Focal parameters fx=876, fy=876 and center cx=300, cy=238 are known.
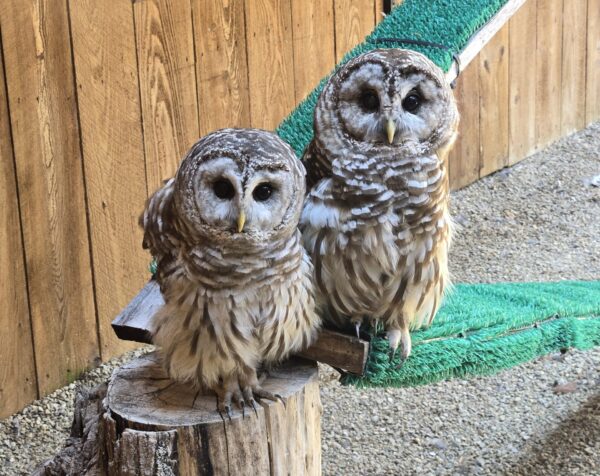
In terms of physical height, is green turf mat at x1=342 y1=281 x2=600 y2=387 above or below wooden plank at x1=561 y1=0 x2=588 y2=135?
below

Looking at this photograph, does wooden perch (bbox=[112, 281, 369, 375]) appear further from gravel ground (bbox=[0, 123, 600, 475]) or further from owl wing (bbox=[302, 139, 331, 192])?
gravel ground (bbox=[0, 123, 600, 475])

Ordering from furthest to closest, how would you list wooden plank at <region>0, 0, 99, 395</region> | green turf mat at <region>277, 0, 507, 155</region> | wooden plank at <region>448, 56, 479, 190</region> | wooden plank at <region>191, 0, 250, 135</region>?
wooden plank at <region>448, 56, 479, 190</region>
wooden plank at <region>191, 0, 250, 135</region>
wooden plank at <region>0, 0, 99, 395</region>
green turf mat at <region>277, 0, 507, 155</region>

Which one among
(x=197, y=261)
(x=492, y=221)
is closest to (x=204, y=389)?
(x=197, y=261)

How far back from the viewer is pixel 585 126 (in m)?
6.84

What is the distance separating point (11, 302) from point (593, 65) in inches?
199

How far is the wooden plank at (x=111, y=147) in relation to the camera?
3.47 metres

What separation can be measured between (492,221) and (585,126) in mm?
1817

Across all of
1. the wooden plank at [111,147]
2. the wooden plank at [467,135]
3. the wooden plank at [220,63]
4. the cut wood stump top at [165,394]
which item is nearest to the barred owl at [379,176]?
the cut wood stump top at [165,394]

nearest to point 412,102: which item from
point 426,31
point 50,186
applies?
point 426,31

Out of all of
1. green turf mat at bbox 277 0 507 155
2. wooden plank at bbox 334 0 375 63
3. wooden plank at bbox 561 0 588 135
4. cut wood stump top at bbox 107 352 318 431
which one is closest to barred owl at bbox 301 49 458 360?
cut wood stump top at bbox 107 352 318 431

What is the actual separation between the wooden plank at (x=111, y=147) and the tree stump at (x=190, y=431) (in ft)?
4.74

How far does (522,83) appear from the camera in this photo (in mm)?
6117

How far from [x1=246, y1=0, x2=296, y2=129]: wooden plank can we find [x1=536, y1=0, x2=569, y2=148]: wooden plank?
245 cm

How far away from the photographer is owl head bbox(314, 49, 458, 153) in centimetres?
200
